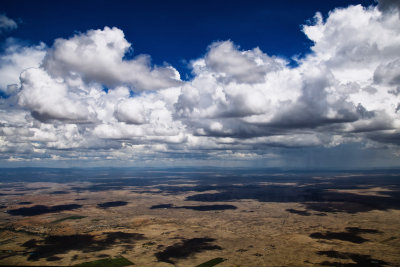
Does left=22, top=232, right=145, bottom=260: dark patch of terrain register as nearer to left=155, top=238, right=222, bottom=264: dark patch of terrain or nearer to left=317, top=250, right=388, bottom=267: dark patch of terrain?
left=155, top=238, right=222, bottom=264: dark patch of terrain

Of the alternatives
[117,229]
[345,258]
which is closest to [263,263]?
[345,258]

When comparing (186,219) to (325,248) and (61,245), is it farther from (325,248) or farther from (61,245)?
(325,248)

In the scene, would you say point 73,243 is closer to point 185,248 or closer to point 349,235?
point 185,248

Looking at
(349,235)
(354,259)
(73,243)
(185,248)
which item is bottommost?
(73,243)

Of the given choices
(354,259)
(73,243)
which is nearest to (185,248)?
(73,243)

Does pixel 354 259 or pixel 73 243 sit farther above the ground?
pixel 354 259

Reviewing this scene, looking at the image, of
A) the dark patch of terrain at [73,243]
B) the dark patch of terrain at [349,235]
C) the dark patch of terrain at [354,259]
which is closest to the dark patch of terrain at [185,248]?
the dark patch of terrain at [73,243]

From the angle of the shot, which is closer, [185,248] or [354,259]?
[354,259]
